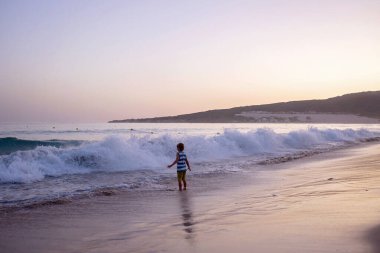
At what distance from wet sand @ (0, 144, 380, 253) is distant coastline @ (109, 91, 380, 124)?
350 ft

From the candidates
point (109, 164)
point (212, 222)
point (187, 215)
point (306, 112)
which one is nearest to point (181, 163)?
point (187, 215)

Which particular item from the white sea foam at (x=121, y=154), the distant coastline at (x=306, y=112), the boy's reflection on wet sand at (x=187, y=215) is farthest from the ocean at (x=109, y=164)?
the distant coastline at (x=306, y=112)

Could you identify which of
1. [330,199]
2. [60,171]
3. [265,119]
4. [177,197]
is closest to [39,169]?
[60,171]

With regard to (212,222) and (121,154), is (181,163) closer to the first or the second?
(212,222)

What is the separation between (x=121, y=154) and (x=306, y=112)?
11585 cm

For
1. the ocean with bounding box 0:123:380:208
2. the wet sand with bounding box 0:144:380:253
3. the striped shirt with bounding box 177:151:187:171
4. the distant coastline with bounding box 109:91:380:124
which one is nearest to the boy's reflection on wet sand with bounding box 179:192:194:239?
the wet sand with bounding box 0:144:380:253

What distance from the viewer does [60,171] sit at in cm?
1717

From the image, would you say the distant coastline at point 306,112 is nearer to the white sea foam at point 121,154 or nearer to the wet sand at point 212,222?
the white sea foam at point 121,154

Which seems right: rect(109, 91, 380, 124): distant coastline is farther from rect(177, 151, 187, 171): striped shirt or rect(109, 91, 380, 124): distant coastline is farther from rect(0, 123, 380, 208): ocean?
rect(177, 151, 187, 171): striped shirt

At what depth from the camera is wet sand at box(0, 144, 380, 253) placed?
5761mm

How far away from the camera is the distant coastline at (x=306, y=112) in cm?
11694

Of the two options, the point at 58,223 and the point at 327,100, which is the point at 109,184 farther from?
the point at 327,100

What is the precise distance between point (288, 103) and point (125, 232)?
5447 inches

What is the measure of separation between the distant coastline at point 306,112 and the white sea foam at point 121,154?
3441 inches
